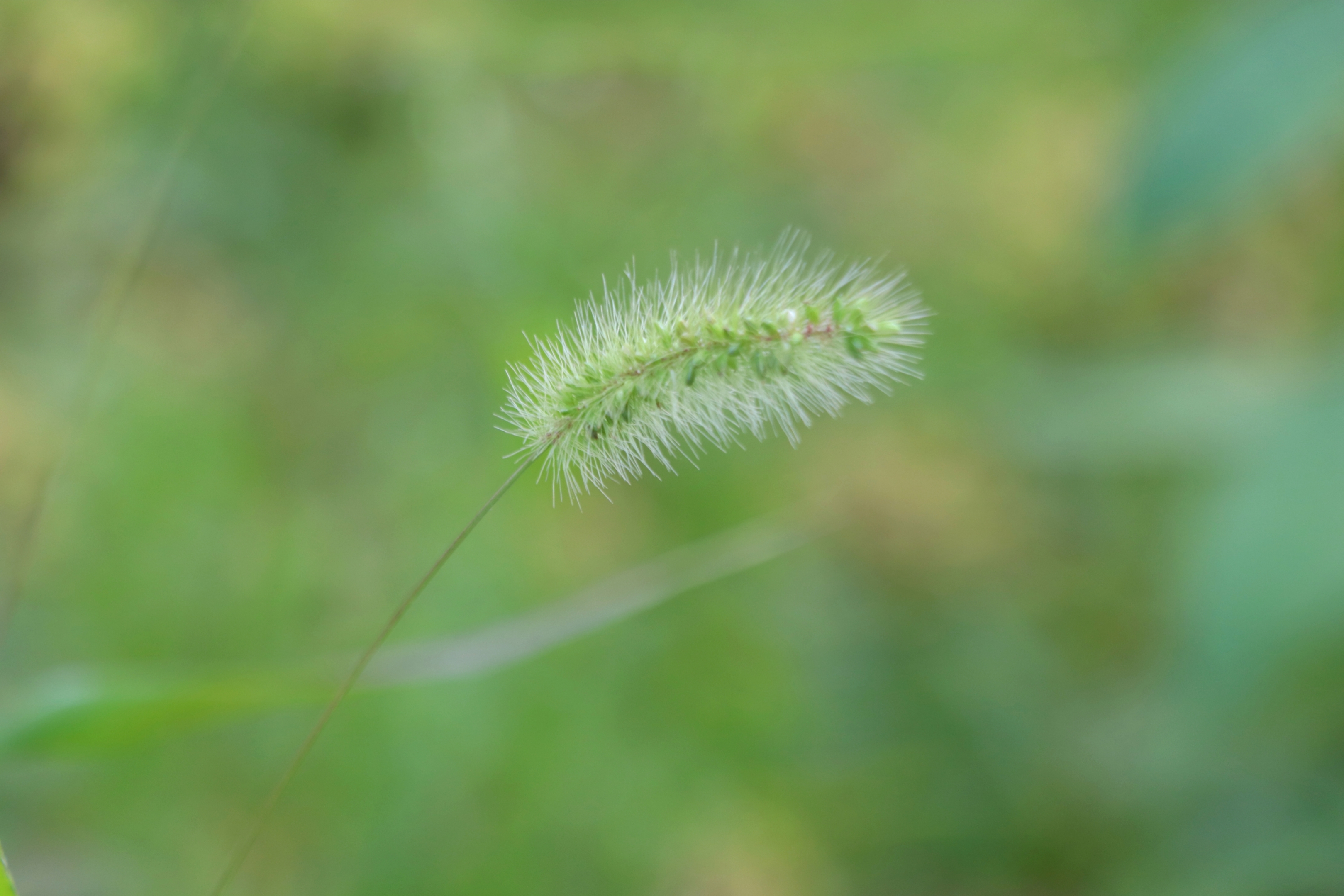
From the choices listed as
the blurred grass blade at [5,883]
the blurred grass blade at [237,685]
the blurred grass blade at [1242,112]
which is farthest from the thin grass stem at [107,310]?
the blurred grass blade at [1242,112]

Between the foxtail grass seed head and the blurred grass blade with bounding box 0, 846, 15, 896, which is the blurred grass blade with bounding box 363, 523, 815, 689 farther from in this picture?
the blurred grass blade with bounding box 0, 846, 15, 896

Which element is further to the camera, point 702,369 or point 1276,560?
point 1276,560

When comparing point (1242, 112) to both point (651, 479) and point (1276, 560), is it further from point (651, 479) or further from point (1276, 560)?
point (651, 479)

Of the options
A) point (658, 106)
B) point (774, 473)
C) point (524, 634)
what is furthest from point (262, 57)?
point (524, 634)

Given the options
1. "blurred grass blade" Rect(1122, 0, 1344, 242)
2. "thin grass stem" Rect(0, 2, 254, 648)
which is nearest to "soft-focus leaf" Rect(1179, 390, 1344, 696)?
"blurred grass blade" Rect(1122, 0, 1344, 242)

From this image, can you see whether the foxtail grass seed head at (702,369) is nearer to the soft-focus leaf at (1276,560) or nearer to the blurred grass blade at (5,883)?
the blurred grass blade at (5,883)

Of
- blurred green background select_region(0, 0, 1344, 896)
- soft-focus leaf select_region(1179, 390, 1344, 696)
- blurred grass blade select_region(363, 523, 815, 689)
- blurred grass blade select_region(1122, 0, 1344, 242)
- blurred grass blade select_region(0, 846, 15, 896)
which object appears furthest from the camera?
blurred green background select_region(0, 0, 1344, 896)

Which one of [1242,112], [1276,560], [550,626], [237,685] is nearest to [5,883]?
[237,685]

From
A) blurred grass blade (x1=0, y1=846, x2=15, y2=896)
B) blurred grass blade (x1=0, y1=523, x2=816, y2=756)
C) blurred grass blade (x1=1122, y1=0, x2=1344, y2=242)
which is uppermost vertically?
blurred grass blade (x1=1122, y1=0, x2=1344, y2=242)
